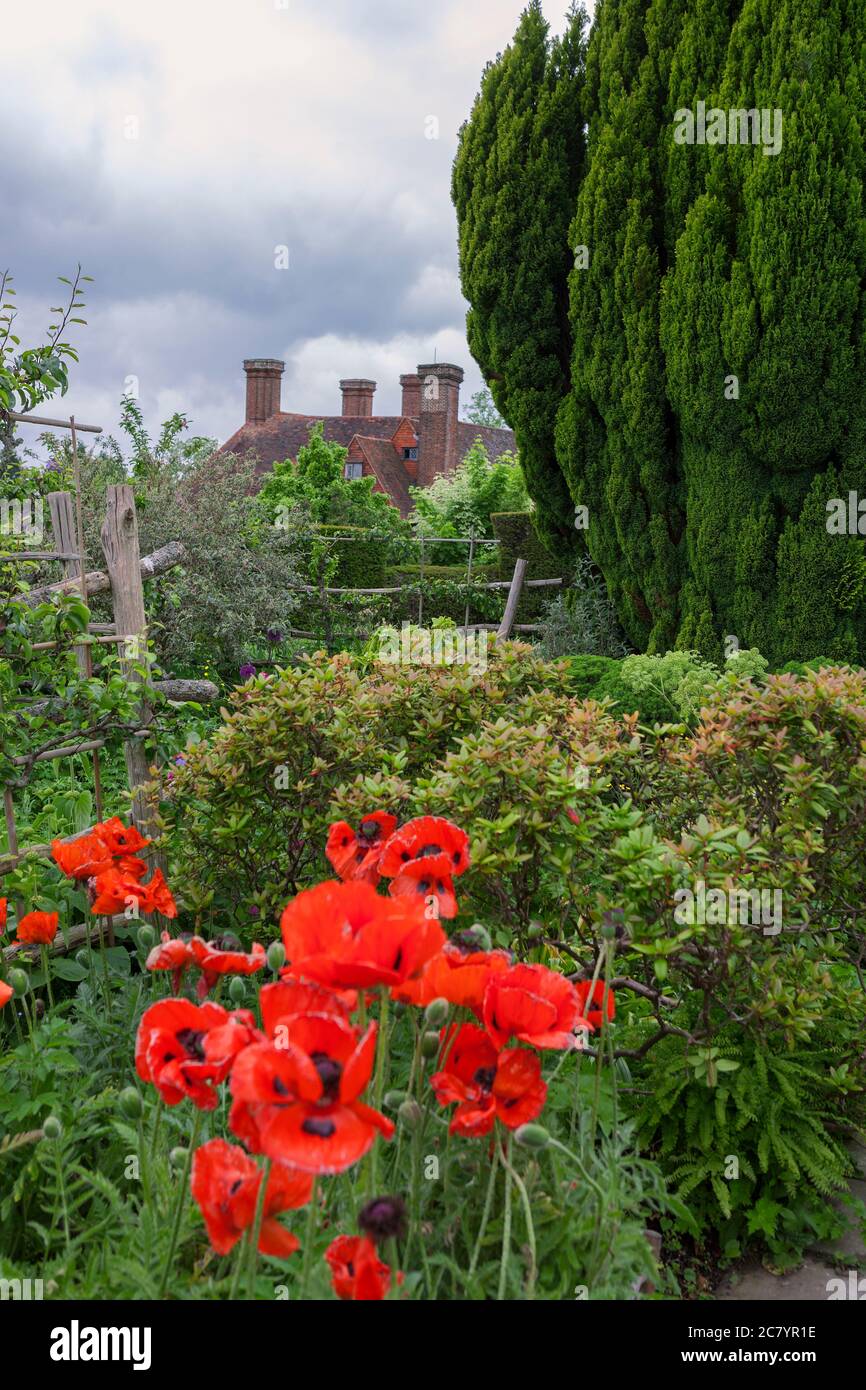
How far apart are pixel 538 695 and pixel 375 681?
2.29 ft

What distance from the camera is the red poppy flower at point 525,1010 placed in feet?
4.81

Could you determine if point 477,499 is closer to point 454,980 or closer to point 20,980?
point 20,980

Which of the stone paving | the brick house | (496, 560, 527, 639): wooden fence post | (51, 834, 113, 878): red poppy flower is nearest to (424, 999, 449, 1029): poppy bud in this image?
(51, 834, 113, 878): red poppy flower

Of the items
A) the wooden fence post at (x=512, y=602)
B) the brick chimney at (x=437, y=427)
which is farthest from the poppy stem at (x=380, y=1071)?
the brick chimney at (x=437, y=427)

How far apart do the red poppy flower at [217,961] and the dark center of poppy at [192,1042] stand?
0.15 meters

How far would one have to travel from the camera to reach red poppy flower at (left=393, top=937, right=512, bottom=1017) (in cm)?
145

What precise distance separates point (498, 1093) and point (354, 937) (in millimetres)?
355

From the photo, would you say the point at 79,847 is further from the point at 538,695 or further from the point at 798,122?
the point at 798,122

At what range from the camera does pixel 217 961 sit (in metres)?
1.65

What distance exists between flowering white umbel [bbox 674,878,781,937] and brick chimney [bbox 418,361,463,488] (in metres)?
28.2

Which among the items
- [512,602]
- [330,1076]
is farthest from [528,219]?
[330,1076]

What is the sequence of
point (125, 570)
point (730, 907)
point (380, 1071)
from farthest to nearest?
point (125, 570) → point (730, 907) → point (380, 1071)

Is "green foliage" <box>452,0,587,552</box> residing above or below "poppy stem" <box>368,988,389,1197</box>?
above

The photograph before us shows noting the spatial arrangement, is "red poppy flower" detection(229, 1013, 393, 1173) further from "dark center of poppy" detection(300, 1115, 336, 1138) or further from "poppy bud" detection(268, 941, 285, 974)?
"poppy bud" detection(268, 941, 285, 974)
